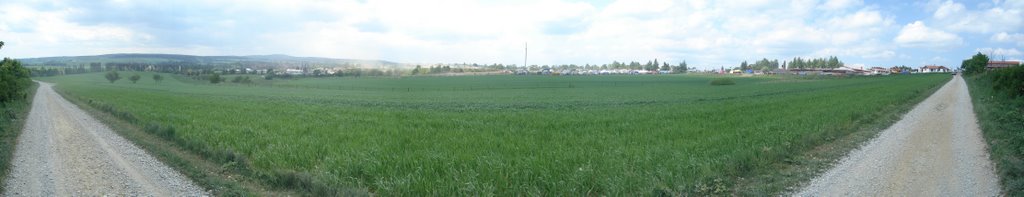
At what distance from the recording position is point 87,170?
1023 cm

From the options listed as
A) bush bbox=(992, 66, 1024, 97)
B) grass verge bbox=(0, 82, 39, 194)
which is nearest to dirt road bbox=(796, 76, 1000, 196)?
grass verge bbox=(0, 82, 39, 194)

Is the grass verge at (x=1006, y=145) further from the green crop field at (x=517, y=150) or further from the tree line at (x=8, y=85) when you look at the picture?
the tree line at (x=8, y=85)

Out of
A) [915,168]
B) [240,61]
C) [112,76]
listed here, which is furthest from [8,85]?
[240,61]

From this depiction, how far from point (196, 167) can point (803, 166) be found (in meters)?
12.9

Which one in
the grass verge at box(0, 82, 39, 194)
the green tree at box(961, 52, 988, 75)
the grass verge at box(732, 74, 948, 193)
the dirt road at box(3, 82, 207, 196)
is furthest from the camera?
the green tree at box(961, 52, 988, 75)

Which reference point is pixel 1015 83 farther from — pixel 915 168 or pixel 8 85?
pixel 8 85

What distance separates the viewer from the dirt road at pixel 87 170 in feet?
28.4

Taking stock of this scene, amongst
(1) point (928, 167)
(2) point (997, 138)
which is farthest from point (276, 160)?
(2) point (997, 138)

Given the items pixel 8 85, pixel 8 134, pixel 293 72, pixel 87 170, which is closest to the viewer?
pixel 87 170

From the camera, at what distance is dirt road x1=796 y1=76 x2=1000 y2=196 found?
7.97 metres

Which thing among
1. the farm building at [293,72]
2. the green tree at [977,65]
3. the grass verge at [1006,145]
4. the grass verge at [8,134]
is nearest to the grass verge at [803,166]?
the grass verge at [1006,145]

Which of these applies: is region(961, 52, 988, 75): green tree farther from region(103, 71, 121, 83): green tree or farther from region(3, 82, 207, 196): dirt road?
region(103, 71, 121, 83): green tree

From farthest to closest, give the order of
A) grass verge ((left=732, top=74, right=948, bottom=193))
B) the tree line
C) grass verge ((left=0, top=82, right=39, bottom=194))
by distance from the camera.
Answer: the tree line < grass verge ((left=0, top=82, right=39, bottom=194)) < grass verge ((left=732, top=74, right=948, bottom=193))

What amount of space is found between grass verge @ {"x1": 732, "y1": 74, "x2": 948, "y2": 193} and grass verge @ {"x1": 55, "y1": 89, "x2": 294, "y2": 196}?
8184mm
